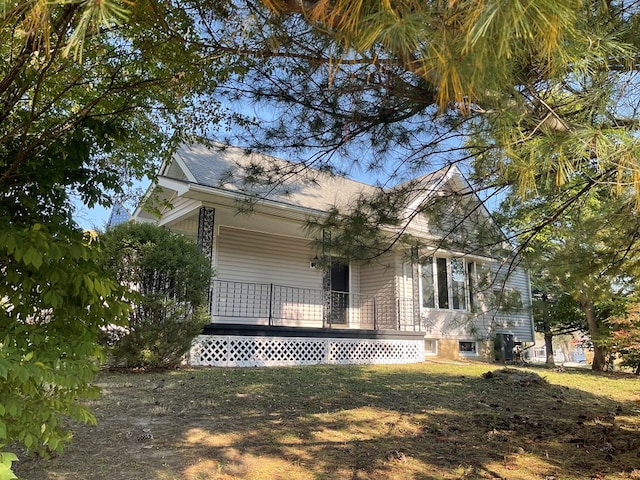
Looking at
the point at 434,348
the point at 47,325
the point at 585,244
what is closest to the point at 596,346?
the point at 434,348

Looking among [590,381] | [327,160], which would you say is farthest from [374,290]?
[327,160]

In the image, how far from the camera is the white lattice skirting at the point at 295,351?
9.30m

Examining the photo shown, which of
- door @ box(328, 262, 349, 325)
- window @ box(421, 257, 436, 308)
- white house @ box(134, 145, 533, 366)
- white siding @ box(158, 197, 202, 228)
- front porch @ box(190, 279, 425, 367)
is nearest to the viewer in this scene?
white house @ box(134, 145, 533, 366)

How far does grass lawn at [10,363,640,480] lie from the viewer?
11.6 feet

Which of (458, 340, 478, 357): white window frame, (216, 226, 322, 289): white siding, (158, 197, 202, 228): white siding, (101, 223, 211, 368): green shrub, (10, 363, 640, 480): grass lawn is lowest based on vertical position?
(10, 363, 640, 480): grass lawn

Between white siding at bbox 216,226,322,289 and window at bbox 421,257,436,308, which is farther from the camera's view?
window at bbox 421,257,436,308

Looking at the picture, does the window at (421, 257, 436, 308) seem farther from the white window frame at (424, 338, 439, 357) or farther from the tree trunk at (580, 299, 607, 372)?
the tree trunk at (580, 299, 607, 372)

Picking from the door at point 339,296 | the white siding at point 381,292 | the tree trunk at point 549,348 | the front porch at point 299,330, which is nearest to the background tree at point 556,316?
the tree trunk at point 549,348

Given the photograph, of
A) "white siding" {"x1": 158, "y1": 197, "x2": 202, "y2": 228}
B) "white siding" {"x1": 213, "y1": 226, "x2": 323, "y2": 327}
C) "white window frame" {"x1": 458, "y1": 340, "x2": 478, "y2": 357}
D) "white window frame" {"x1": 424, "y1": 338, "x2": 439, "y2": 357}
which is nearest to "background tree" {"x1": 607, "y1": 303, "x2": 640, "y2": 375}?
"white window frame" {"x1": 458, "y1": 340, "x2": 478, "y2": 357}

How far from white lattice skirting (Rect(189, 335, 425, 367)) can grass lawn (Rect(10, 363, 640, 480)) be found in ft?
4.45

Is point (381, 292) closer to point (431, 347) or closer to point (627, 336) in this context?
point (431, 347)

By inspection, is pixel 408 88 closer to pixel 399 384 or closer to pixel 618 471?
pixel 618 471

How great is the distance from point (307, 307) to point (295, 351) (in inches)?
126

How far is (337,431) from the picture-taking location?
4641 mm
